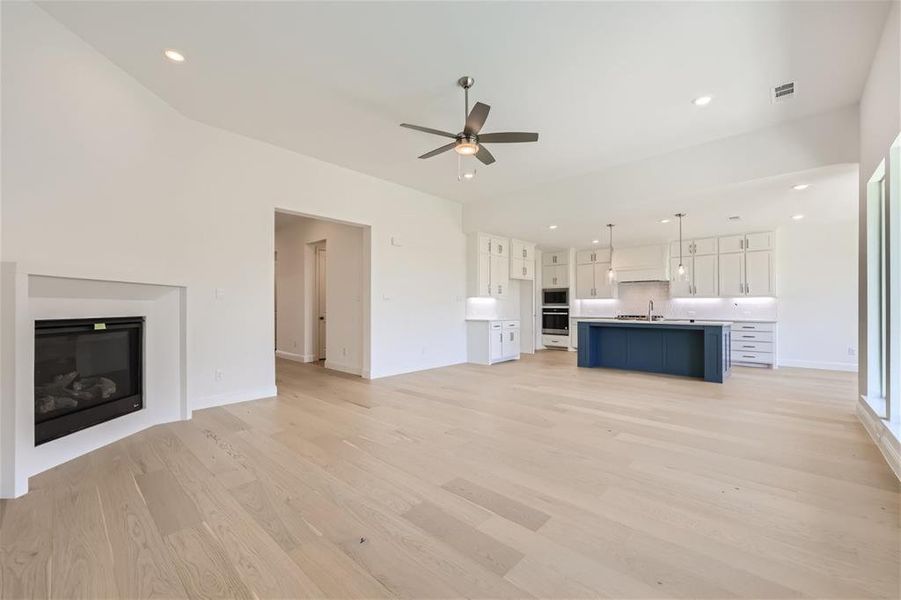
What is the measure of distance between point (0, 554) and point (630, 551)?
2805mm

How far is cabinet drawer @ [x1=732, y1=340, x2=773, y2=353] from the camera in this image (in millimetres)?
6711

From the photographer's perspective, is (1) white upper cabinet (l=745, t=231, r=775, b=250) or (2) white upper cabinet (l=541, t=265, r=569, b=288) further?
(2) white upper cabinet (l=541, t=265, r=569, b=288)

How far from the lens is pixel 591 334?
6.63 meters

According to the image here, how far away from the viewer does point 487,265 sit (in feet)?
23.9

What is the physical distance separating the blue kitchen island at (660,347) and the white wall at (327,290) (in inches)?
158

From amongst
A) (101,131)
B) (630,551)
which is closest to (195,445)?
(101,131)

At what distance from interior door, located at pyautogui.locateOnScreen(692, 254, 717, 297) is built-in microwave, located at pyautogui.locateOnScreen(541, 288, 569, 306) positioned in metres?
2.75

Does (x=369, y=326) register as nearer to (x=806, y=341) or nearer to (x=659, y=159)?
(x=659, y=159)

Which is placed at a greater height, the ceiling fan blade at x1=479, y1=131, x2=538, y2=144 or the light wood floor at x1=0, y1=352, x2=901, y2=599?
the ceiling fan blade at x1=479, y1=131, x2=538, y2=144

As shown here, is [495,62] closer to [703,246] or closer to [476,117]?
[476,117]

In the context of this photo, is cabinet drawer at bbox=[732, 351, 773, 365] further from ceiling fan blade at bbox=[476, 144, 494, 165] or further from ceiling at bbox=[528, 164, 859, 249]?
ceiling fan blade at bbox=[476, 144, 494, 165]

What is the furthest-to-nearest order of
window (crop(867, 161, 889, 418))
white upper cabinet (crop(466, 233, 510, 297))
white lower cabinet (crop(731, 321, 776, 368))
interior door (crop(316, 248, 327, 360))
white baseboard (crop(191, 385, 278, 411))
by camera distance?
interior door (crop(316, 248, 327, 360)) → white upper cabinet (crop(466, 233, 510, 297)) → white lower cabinet (crop(731, 321, 776, 368)) → white baseboard (crop(191, 385, 278, 411)) → window (crop(867, 161, 889, 418))

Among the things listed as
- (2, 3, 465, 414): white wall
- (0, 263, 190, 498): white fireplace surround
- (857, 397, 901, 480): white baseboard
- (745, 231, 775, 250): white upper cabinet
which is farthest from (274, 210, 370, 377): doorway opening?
(745, 231, 775, 250): white upper cabinet

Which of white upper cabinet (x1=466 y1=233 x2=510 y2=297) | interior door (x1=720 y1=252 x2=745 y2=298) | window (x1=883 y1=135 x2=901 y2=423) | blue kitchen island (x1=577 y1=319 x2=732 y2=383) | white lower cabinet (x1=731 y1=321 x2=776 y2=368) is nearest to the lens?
window (x1=883 y1=135 x2=901 y2=423)
